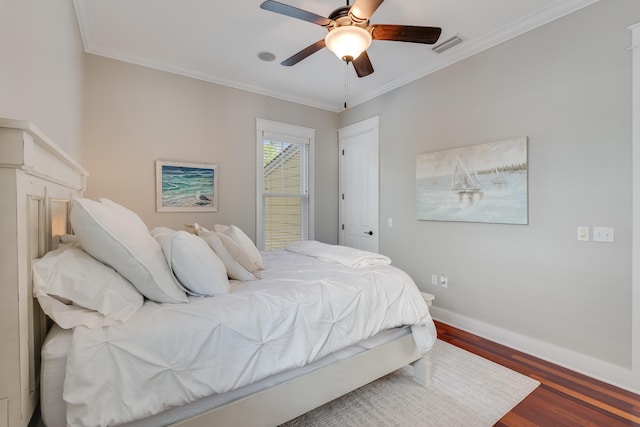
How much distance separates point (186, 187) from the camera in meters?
3.46

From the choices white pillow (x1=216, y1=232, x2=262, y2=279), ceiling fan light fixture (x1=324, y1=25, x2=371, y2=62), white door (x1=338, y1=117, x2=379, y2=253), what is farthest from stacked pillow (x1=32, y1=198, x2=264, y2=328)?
white door (x1=338, y1=117, x2=379, y2=253)

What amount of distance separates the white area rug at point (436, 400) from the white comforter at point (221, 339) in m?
0.53

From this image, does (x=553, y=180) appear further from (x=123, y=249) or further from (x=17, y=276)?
(x=17, y=276)

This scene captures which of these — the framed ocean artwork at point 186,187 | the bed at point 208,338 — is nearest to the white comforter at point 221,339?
the bed at point 208,338

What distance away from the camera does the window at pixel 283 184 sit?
402cm

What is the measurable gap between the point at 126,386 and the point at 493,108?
11.0 ft

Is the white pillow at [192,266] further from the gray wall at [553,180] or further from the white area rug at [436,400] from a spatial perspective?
the gray wall at [553,180]

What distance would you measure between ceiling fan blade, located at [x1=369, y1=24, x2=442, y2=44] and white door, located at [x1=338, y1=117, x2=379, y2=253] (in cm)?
188

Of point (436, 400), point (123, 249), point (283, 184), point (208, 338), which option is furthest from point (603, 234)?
point (283, 184)

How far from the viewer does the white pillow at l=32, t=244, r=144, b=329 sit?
39.9 inches

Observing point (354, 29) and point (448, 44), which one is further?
point (448, 44)

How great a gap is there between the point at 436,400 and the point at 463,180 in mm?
2029

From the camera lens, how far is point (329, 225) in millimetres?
4664

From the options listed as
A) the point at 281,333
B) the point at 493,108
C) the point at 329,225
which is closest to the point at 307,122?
the point at 329,225
